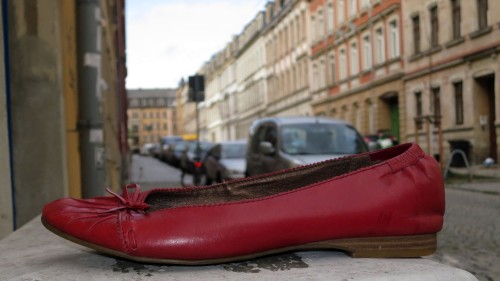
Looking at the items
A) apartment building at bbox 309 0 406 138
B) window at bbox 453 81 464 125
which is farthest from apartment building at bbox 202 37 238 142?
window at bbox 453 81 464 125

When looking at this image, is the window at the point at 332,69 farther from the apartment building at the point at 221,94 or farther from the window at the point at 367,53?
the apartment building at the point at 221,94

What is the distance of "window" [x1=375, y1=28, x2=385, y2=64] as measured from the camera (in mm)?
34219

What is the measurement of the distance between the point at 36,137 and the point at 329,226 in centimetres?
245

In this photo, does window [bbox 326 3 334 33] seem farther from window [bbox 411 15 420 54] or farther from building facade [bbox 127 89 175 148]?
building facade [bbox 127 89 175 148]

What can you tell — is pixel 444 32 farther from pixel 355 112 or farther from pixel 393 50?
pixel 355 112

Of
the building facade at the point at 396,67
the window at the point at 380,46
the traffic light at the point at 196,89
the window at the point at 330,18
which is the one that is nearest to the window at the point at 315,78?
the building facade at the point at 396,67

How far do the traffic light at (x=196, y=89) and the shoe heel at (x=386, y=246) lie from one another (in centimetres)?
1442

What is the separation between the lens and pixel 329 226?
1.47 m

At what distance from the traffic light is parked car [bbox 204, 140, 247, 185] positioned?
6.06 feet

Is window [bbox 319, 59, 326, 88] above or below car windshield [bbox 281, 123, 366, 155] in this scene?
above

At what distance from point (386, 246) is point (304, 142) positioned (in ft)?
30.4

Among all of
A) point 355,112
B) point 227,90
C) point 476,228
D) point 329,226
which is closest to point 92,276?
A: point 329,226

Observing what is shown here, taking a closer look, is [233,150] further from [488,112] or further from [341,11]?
[341,11]

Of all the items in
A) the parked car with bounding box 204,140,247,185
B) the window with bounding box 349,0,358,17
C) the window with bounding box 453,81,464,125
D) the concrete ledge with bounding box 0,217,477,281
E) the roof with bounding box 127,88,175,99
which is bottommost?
the parked car with bounding box 204,140,247,185
